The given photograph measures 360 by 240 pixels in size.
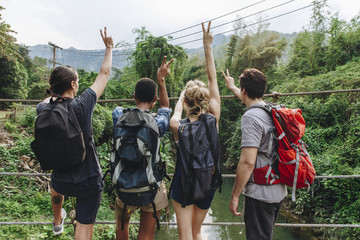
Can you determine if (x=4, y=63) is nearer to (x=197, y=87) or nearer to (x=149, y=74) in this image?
(x=149, y=74)

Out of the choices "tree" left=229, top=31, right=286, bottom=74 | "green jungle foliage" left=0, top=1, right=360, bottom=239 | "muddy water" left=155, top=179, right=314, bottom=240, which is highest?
"tree" left=229, top=31, right=286, bottom=74

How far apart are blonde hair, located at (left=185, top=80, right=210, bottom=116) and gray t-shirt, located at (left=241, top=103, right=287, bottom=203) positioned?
27 cm

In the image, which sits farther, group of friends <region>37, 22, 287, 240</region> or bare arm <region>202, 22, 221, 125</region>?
bare arm <region>202, 22, 221, 125</region>

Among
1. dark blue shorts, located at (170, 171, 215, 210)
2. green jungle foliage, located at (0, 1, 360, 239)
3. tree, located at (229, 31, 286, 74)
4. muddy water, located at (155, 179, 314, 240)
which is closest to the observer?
dark blue shorts, located at (170, 171, 215, 210)

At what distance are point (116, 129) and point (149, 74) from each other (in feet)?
35.4

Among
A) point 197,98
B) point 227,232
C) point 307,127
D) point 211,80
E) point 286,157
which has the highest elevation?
point 211,80

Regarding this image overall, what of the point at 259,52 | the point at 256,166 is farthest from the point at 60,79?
the point at 259,52

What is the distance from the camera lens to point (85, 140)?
4.68 feet

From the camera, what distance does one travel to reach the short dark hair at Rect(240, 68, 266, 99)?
4.77 ft

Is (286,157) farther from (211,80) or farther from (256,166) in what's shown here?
(211,80)

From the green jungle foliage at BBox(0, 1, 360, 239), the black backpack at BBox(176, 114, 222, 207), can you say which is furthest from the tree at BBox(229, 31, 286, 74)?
the black backpack at BBox(176, 114, 222, 207)

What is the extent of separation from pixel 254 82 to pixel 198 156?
0.60m

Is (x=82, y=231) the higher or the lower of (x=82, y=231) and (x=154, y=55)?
the lower

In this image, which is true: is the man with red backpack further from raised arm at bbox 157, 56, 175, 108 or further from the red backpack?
raised arm at bbox 157, 56, 175, 108
